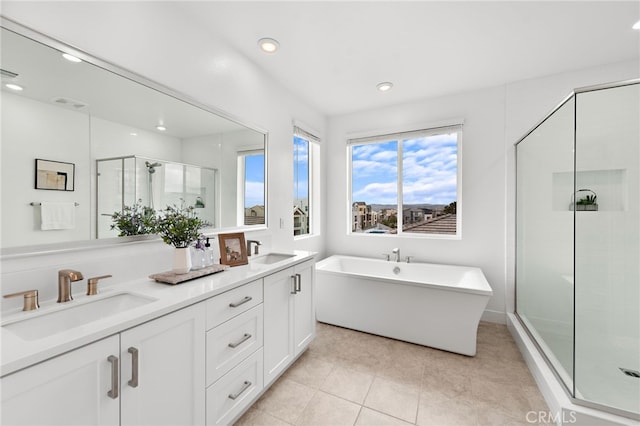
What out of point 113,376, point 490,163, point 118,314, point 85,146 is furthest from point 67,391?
point 490,163

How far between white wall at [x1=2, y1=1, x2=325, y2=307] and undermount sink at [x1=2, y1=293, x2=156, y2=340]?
0.17m

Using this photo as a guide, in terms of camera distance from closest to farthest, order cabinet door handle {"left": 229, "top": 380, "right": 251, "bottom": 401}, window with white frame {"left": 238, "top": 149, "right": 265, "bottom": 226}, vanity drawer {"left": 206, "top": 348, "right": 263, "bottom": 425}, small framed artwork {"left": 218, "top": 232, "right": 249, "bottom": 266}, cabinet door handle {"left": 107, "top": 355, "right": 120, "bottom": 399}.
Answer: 1. cabinet door handle {"left": 107, "top": 355, "right": 120, "bottom": 399}
2. vanity drawer {"left": 206, "top": 348, "right": 263, "bottom": 425}
3. cabinet door handle {"left": 229, "top": 380, "right": 251, "bottom": 401}
4. small framed artwork {"left": 218, "top": 232, "right": 249, "bottom": 266}
5. window with white frame {"left": 238, "top": 149, "right": 265, "bottom": 226}

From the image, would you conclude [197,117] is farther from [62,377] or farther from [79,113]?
[62,377]

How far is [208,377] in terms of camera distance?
1292mm

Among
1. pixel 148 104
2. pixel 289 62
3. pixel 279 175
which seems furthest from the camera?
pixel 279 175

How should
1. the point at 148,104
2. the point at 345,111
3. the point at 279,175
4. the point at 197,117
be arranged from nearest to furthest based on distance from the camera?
the point at 148,104
the point at 197,117
the point at 279,175
the point at 345,111

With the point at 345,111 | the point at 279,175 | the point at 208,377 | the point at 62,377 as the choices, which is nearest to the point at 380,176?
the point at 345,111

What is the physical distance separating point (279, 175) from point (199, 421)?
2029mm

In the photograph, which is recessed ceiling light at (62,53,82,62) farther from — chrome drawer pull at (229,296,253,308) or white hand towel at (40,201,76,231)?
chrome drawer pull at (229,296,253,308)

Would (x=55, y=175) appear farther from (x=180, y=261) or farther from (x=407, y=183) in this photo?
(x=407, y=183)

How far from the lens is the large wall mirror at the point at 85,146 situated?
1057 millimetres

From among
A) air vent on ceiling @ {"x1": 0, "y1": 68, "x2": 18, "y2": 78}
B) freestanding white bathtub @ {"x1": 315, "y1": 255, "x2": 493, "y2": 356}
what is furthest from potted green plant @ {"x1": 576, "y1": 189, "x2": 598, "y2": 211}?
air vent on ceiling @ {"x1": 0, "y1": 68, "x2": 18, "y2": 78}

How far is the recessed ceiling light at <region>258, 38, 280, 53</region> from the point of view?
2.05 meters

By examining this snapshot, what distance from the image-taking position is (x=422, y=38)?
2.05m
